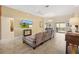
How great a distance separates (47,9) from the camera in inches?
128

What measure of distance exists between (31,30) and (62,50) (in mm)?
1379

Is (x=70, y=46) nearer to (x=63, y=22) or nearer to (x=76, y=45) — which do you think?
(x=76, y=45)

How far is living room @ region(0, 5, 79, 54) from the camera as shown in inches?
121

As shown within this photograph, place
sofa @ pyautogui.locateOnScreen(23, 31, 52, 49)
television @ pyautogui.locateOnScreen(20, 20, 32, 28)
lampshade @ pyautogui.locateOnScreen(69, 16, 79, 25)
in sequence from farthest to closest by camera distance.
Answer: sofa @ pyautogui.locateOnScreen(23, 31, 52, 49)
television @ pyautogui.locateOnScreen(20, 20, 32, 28)
lampshade @ pyautogui.locateOnScreen(69, 16, 79, 25)

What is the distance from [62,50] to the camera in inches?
128

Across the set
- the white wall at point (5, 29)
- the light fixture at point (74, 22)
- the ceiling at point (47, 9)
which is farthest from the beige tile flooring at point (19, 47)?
the ceiling at point (47, 9)

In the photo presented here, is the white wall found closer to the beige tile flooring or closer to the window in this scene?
the beige tile flooring

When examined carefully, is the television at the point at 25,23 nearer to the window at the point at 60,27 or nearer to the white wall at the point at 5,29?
the white wall at the point at 5,29

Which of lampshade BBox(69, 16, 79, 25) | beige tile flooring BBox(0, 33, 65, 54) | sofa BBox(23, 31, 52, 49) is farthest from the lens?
sofa BBox(23, 31, 52, 49)

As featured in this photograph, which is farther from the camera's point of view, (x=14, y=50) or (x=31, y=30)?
(x=31, y=30)

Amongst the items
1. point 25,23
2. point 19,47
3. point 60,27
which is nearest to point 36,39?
point 19,47

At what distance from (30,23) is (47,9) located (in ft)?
2.67

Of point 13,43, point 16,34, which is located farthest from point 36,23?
point 13,43

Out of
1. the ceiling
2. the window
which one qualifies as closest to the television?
the ceiling
